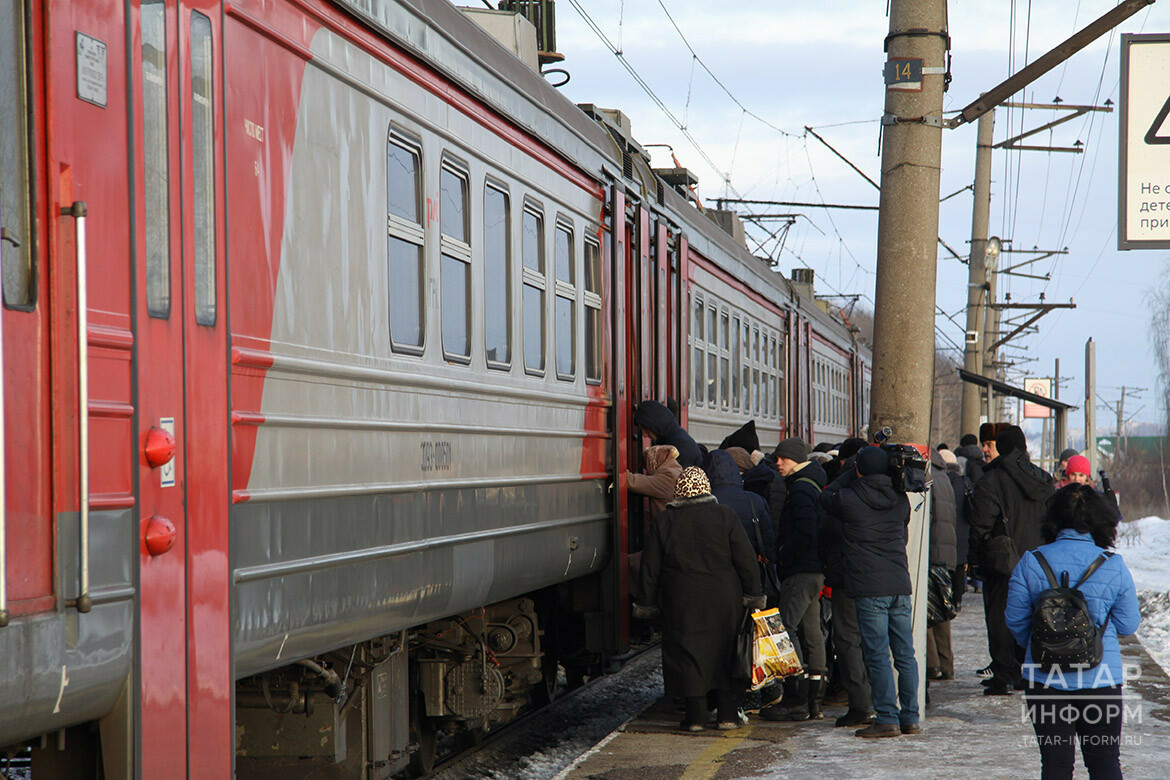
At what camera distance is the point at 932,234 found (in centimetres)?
822

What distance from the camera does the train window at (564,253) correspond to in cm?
747

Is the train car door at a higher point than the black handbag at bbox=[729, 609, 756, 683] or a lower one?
higher

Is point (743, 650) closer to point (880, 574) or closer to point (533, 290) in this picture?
point (880, 574)

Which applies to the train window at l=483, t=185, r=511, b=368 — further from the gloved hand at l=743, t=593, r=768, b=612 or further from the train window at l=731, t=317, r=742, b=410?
the train window at l=731, t=317, r=742, b=410

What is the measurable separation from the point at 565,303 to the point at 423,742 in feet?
7.95

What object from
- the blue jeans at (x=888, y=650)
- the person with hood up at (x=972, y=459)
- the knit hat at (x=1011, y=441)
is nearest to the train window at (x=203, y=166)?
the blue jeans at (x=888, y=650)

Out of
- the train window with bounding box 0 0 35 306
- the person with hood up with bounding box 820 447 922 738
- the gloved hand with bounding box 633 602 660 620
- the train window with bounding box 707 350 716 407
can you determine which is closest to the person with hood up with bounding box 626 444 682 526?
Result: the gloved hand with bounding box 633 602 660 620

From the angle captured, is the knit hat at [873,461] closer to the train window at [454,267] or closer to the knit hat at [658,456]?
the knit hat at [658,456]

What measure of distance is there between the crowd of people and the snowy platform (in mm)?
198

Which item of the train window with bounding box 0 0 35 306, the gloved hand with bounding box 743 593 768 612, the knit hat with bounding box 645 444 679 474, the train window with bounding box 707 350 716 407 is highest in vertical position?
the train window with bounding box 0 0 35 306

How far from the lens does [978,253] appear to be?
23172 mm

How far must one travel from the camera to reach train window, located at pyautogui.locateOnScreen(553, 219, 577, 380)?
7.43m

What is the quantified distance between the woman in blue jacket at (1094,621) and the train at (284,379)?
7.61ft

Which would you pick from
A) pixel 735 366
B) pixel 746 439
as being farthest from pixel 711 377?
pixel 746 439
